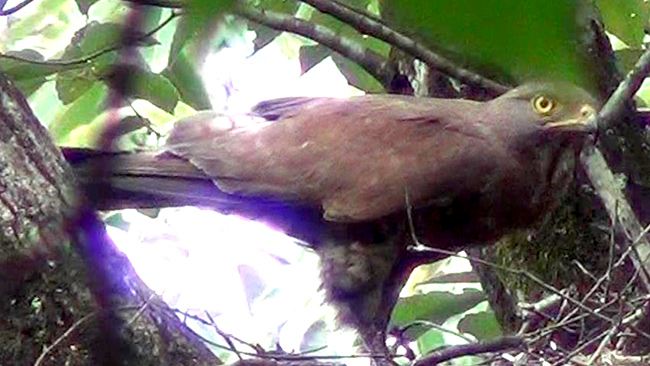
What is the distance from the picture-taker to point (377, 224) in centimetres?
273

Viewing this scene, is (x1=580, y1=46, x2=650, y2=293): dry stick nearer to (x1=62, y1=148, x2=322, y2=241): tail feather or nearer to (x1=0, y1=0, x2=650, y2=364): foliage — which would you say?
(x1=0, y1=0, x2=650, y2=364): foliage

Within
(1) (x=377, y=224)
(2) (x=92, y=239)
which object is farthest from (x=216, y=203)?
(2) (x=92, y=239)

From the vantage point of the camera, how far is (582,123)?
263cm

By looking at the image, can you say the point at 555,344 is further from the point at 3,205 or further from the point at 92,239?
the point at 92,239

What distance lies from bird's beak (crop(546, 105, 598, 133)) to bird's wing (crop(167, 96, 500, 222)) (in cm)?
17

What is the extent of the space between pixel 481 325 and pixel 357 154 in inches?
18.7

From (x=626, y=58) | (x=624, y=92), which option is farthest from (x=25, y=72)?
(x=626, y=58)

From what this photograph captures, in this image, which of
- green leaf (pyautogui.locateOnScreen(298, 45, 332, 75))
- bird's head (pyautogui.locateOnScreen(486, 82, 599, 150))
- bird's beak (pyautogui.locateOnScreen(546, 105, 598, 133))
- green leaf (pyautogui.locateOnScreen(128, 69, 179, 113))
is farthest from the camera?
bird's head (pyautogui.locateOnScreen(486, 82, 599, 150))

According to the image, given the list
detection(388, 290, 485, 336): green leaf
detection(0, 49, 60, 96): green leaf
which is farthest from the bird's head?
detection(0, 49, 60, 96): green leaf

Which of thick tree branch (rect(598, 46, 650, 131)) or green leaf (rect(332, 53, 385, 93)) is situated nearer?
thick tree branch (rect(598, 46, 650, 131))

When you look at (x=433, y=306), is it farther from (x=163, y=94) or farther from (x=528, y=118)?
(x=163, y=94)

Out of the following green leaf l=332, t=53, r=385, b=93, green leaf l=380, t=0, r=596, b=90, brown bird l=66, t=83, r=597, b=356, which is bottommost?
brown bird l=66, t=83, r=597, b=356

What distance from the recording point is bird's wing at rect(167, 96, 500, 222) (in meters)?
2.67

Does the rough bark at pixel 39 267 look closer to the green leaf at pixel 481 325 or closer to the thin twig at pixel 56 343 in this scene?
the thin twig at pixel 56 343
